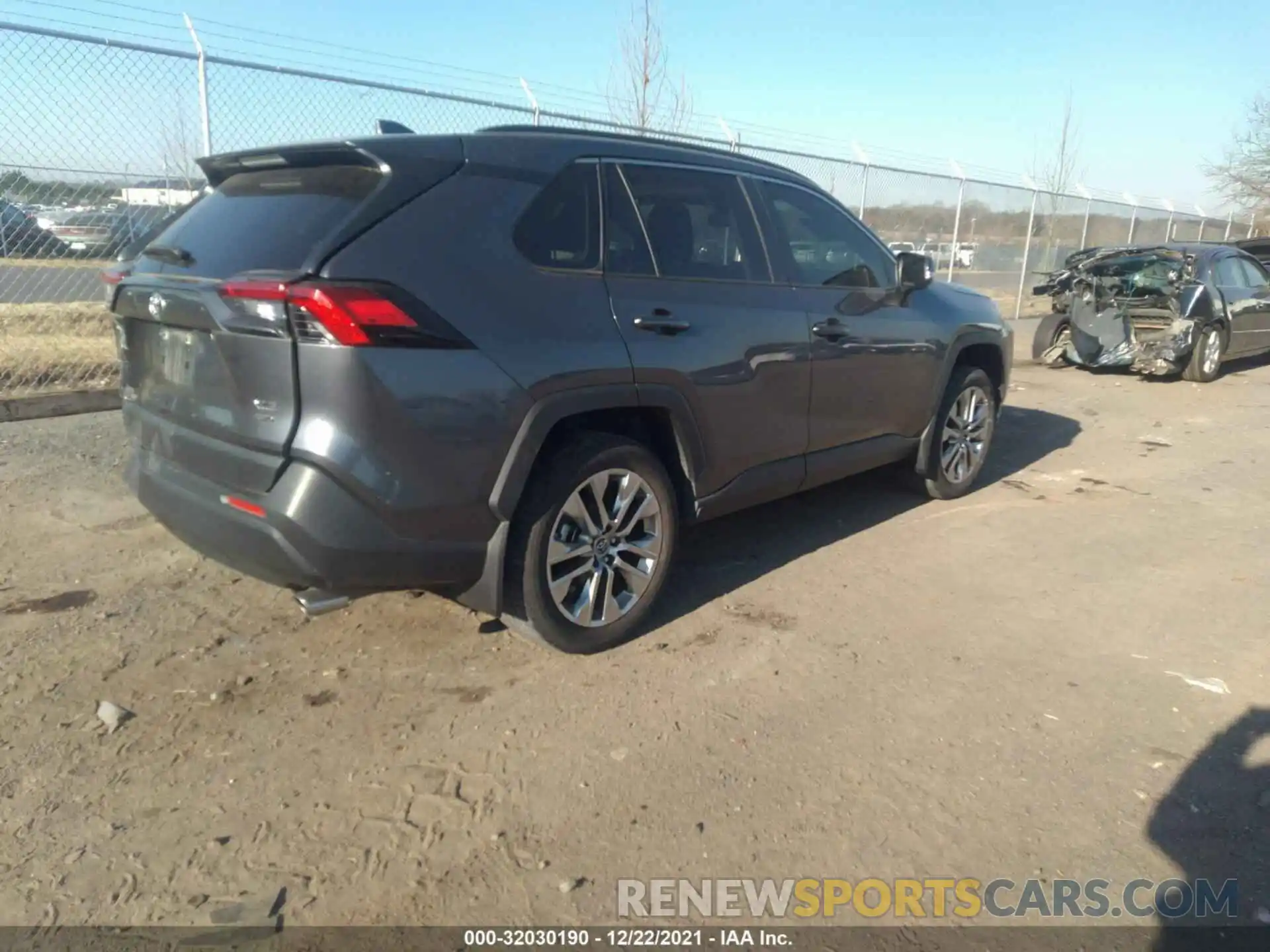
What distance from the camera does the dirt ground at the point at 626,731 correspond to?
243 cm

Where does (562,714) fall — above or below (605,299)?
below

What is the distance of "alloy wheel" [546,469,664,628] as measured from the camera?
335cm

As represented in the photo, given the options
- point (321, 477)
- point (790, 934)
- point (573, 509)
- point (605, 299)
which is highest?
point (605, 299)

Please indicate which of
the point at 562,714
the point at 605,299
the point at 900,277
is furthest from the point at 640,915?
the point at 900,277

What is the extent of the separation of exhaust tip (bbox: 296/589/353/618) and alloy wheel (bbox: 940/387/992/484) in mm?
3866

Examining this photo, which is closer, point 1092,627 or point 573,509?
point 573,509

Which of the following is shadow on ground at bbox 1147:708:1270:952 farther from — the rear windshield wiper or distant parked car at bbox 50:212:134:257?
distant parked car at bbox 50:212:134:257

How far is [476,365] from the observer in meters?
2.89

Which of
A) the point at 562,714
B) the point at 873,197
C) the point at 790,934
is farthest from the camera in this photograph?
the point at 873,197

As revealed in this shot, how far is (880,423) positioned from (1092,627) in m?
1.49

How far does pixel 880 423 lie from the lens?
486 centimetres

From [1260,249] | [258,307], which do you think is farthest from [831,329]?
[1260,249]

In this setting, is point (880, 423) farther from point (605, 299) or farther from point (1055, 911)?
point (1055, 911)

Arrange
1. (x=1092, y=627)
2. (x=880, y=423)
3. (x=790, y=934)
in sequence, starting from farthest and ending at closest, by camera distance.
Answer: (x=880, y=423), (x=1092, y=627), (x=790, y=934)
